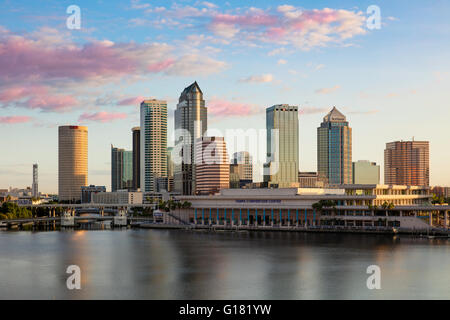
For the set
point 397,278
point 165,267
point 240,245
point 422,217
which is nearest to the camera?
point 397,278

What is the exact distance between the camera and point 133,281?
5603 centimetres

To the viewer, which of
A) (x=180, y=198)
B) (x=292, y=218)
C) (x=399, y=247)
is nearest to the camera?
(x=399, y=247)

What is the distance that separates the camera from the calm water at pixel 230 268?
50281mm

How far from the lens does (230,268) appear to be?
2489 inches

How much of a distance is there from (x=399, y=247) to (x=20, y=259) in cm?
5191

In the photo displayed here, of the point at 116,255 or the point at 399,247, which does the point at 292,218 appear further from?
the point at 116,255

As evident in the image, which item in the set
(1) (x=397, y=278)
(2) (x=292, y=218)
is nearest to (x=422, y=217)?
(2) (x=292, y=218)

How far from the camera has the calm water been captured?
50.3m

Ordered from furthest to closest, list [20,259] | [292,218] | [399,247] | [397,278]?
[292,218] < [399,247] < [20,259] < [397,278]
